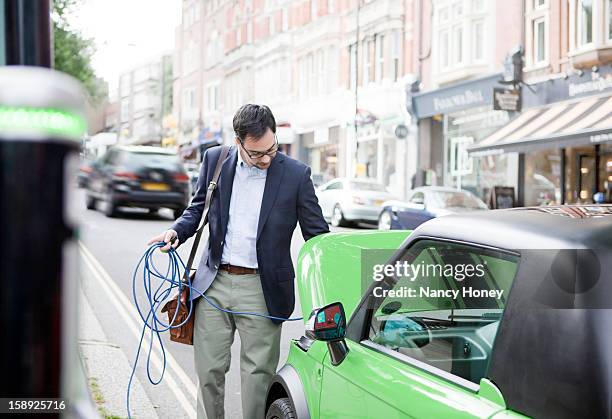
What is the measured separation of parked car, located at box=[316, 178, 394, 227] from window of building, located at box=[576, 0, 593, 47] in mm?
6279

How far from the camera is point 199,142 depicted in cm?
5059

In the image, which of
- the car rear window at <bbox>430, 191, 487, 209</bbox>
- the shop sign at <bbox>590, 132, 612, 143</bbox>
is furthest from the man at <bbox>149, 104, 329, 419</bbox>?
the shop sign at <bbox>590, 132, 612, 143</bbox>

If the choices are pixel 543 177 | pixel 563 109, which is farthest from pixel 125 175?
pixel 543 177

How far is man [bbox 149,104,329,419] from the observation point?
373 centimetres

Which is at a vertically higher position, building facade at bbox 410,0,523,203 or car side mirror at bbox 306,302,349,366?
building facade at bbox 410,0,523,203

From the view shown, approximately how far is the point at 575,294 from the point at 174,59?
60716mm

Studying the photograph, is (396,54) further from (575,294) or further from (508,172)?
(575,294)

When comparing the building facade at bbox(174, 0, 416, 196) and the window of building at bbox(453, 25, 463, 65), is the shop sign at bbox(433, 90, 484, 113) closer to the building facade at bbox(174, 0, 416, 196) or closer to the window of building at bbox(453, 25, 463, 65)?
the window of building at bbox(453, 25, 463, 65)

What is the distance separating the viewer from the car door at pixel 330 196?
21812 millimetres

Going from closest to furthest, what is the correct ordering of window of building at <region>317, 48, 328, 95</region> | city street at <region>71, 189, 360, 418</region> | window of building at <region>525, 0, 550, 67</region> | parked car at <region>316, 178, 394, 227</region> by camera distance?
1. city street at <region>71, 189, 360, 418</region>
2. parked car at <region>316, 178, 394, 227</region>
3. window of building at <region>525, 0, 550, 67</region>
4. window of building at <region>317, 48, 328, 95</region>

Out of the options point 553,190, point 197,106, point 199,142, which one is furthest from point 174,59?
point 553,190

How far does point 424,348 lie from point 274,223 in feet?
4.24

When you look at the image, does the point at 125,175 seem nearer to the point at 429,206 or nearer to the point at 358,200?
the point at 358,200

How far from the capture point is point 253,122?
11.5 feet
